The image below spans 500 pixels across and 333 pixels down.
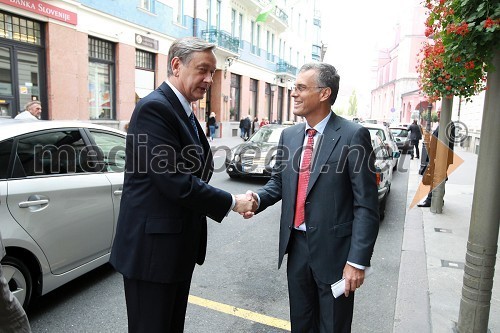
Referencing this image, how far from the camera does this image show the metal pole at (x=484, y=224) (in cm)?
272

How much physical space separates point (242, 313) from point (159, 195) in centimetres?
208

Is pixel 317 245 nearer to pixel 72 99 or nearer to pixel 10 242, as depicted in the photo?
pixel 10 242

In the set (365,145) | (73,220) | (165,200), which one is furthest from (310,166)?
(73,220)

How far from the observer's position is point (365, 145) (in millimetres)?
2279

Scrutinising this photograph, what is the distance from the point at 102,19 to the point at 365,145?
51.9 ft

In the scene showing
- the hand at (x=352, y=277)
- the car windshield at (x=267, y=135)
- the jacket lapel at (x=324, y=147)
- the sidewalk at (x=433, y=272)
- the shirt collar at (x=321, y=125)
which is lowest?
the sidewalk at (x=433, y=272)

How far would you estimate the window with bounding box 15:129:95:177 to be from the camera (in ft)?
10.6

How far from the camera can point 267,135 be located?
11.6 metres

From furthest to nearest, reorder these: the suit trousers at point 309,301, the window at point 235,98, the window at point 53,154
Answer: the window at point 235,98, the window at point 53,154, the suit trousers at point 309,301

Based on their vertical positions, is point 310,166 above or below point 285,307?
above

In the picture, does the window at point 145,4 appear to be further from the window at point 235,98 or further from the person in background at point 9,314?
the person in background at point 9,314

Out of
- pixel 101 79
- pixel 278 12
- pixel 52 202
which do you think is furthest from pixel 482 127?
pixel 278 12

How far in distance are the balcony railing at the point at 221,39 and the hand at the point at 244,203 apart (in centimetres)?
2198

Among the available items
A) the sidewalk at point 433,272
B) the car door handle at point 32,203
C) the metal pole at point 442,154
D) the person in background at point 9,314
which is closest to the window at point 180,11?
the metal pole at point 442,154
